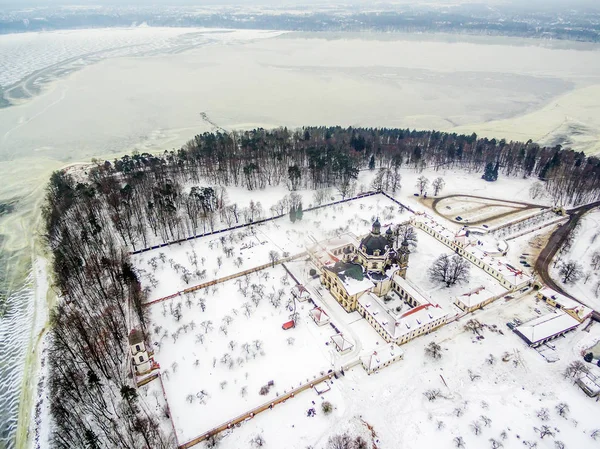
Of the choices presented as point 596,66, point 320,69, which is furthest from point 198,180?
point 596,66

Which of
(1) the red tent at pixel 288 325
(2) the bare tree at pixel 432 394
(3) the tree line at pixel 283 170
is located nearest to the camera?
(2) the bare tree at pixel 432 394

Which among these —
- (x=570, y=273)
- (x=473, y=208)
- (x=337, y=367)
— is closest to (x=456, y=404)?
(x=337, y=367)

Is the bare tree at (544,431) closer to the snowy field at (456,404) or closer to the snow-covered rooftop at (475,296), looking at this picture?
the snowy field at (456,404)

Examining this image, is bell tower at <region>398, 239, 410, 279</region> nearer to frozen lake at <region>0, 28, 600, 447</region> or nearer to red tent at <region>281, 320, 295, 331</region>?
red tent at <region>281, 320, 295, 331</region>

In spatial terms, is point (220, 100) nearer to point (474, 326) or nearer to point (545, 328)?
point (474, 326)

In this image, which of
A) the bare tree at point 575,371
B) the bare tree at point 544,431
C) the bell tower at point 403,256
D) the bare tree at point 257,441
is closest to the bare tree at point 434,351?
the bare tree at point 544,431
